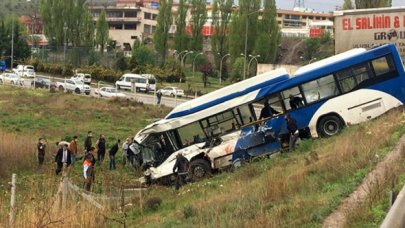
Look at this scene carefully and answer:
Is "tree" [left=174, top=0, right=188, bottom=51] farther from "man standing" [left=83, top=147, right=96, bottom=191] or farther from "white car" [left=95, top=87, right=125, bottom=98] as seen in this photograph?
"man standing" [left=83, top=147, right=96, bottom=191]

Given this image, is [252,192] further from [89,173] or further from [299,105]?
[299,105]

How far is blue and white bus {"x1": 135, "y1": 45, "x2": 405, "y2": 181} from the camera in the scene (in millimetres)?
20453

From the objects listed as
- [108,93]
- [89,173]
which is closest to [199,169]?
[89,173]

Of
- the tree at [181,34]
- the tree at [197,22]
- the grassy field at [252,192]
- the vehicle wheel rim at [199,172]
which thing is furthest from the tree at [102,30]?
the vehicle wheel rim at [199,172]

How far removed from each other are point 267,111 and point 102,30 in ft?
265

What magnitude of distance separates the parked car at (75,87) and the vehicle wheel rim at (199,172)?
40.4 m

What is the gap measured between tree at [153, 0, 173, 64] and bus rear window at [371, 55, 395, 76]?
222ft

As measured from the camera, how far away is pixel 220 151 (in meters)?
20.1

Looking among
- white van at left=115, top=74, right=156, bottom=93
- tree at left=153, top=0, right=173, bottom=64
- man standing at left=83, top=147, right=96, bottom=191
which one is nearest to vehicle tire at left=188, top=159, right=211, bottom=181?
man standing at left=83, top=147, right=96, bottom=191

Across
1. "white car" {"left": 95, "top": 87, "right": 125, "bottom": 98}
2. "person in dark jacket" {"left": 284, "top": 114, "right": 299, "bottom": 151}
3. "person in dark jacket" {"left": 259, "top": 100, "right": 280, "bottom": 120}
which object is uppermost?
"person in dark jacket" {"left": 259, "top": 100, "right": 280, "bottom": 120}

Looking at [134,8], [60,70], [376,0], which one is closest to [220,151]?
[376,0]

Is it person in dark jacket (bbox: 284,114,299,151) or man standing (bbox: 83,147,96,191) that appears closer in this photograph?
man standing (bbox: 83,147,96,191)

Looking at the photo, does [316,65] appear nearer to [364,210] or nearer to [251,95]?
[251,95]

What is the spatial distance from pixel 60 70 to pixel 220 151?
215ft
